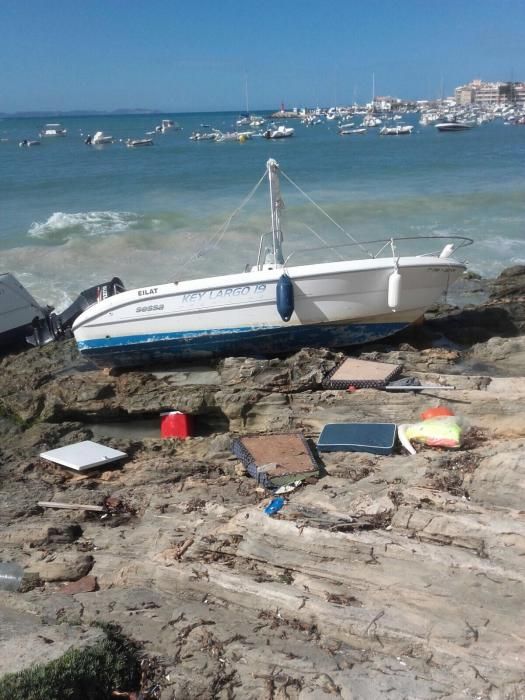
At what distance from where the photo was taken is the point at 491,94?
174000 millimetres

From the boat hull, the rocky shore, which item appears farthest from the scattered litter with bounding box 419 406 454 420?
the boat hull

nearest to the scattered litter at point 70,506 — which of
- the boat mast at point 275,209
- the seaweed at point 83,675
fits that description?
the seaweed at point 83,675

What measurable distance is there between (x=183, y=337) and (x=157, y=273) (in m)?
9.01

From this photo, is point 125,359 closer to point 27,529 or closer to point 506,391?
point 27,529

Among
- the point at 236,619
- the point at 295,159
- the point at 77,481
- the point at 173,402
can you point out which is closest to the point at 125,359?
the point at 173,402

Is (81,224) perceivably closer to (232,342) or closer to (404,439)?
(232,342)

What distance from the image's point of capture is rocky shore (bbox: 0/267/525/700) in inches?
179

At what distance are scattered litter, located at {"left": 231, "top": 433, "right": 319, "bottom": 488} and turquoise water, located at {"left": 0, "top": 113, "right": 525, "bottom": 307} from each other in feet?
20.2

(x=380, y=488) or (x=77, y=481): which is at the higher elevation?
(x=380, y=488)

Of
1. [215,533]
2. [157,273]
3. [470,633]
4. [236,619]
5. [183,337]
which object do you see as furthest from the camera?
[157,273]

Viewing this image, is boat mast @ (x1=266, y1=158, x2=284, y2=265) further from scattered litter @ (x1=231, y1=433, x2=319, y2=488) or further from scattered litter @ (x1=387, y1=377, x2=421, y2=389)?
scattered litter @ (x1=231, y1=433, x2=319, y2=488)

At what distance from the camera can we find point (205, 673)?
461 centimetres

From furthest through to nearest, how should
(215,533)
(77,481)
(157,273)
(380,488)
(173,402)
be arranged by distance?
Result: (157,273)
(173,402)
(77,481)
(380,488)
(215,533)

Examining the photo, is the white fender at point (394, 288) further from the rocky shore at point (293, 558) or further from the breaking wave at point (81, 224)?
the breaking wave at point (81, 224)
